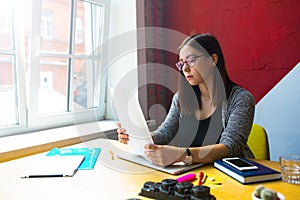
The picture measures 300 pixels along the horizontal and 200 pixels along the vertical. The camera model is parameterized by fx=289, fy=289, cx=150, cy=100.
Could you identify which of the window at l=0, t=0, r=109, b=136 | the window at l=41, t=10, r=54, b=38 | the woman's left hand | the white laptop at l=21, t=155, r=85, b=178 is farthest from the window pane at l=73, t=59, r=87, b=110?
the woman's left hand

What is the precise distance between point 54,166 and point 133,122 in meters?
0.35

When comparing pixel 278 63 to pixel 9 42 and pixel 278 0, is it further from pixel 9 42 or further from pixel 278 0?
pixel 9 42

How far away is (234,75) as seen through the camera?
7.08 feet

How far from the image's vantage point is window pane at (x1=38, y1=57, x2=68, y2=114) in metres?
1.84

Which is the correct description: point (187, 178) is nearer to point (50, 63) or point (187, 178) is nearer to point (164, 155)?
point (164, 155)

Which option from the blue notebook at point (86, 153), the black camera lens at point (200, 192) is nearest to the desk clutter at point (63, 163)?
the blue notebook at point (86, 153)

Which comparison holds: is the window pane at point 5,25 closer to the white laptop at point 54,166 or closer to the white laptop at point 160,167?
the white laptop at point 54,166

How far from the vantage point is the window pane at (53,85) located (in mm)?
1841

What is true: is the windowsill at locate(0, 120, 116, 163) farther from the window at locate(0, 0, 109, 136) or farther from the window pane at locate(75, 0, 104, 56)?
the window pane at locate(75, 0, 104, 56)

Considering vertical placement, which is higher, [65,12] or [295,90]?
[65,12]

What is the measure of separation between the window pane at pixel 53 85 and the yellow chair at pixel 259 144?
125 cm

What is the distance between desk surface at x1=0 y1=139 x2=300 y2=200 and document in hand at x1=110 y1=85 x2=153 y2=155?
89mm

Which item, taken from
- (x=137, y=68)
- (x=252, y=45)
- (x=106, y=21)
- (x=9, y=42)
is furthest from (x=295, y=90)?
(x=9, y=42)

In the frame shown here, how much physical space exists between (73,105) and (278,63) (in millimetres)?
1440
